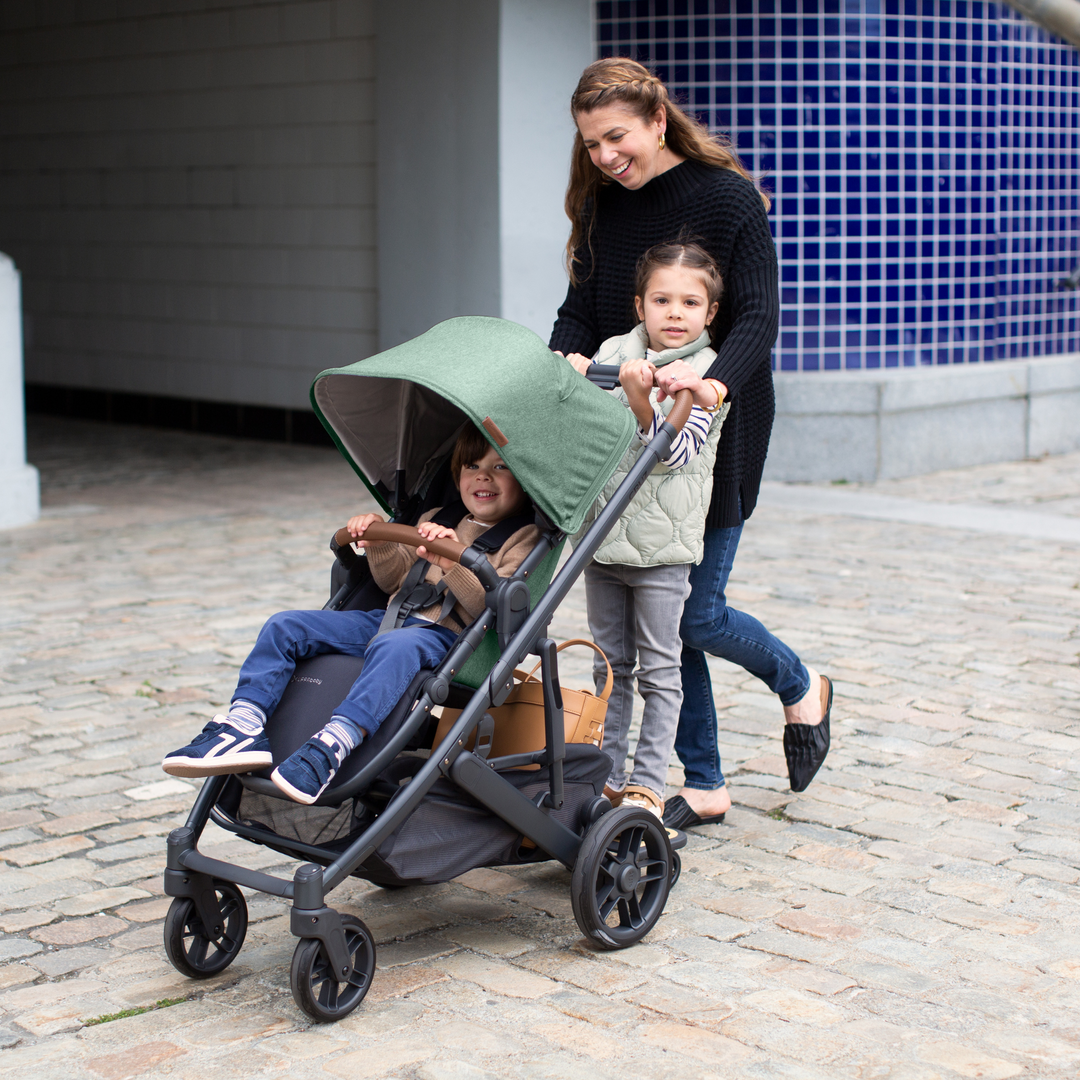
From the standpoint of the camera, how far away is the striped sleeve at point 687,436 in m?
3.68

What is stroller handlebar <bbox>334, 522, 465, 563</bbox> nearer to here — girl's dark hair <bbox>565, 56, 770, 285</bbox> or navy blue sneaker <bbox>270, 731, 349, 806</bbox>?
navy blue sneaker <bbox>270, 731, 349, 806</bbox>

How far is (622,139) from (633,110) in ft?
0.24

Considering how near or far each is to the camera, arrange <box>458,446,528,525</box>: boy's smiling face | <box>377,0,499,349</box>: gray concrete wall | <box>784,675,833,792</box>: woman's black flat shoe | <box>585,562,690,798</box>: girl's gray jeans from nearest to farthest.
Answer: <box>458,446,528,525</box>: boy's smiling face < <box>585,562,690,798</box>: girl's gray jeans < <box>784,675,833,792</box>: woman's black flat shoe < <box>377,0,499,349</box>: gray concrete wall

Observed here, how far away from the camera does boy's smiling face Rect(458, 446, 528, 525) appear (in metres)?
3.53

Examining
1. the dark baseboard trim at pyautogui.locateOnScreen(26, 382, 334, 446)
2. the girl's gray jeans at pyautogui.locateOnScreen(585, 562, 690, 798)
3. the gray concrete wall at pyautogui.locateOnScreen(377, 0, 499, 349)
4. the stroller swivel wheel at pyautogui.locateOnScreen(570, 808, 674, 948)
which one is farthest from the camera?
the dark baseboard trim at pyautogui.locateOnScreen(26, 382, 334, 446)

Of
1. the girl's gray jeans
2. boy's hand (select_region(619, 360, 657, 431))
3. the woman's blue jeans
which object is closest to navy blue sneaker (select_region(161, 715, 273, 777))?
the girl's gray jeans

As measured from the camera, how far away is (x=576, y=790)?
Result: 3.56m

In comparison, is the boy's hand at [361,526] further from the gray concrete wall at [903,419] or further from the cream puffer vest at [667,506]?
the gray concrete wall at [903,419]

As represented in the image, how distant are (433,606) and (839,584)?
400cm

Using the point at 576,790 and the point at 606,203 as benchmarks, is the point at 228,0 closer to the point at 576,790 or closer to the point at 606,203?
the point at 606,203

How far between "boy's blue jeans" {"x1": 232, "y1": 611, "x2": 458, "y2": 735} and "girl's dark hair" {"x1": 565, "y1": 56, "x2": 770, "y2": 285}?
1.23 meters

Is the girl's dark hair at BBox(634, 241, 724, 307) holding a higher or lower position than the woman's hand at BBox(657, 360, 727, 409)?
higher

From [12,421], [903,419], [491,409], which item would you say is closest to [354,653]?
[491,409]

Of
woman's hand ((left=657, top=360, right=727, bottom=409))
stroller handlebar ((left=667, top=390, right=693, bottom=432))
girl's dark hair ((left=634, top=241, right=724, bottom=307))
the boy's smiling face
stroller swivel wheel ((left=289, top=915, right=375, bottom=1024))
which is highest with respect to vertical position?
girl's dark hair ((left=634, top=241, right=724, bottom=307))
